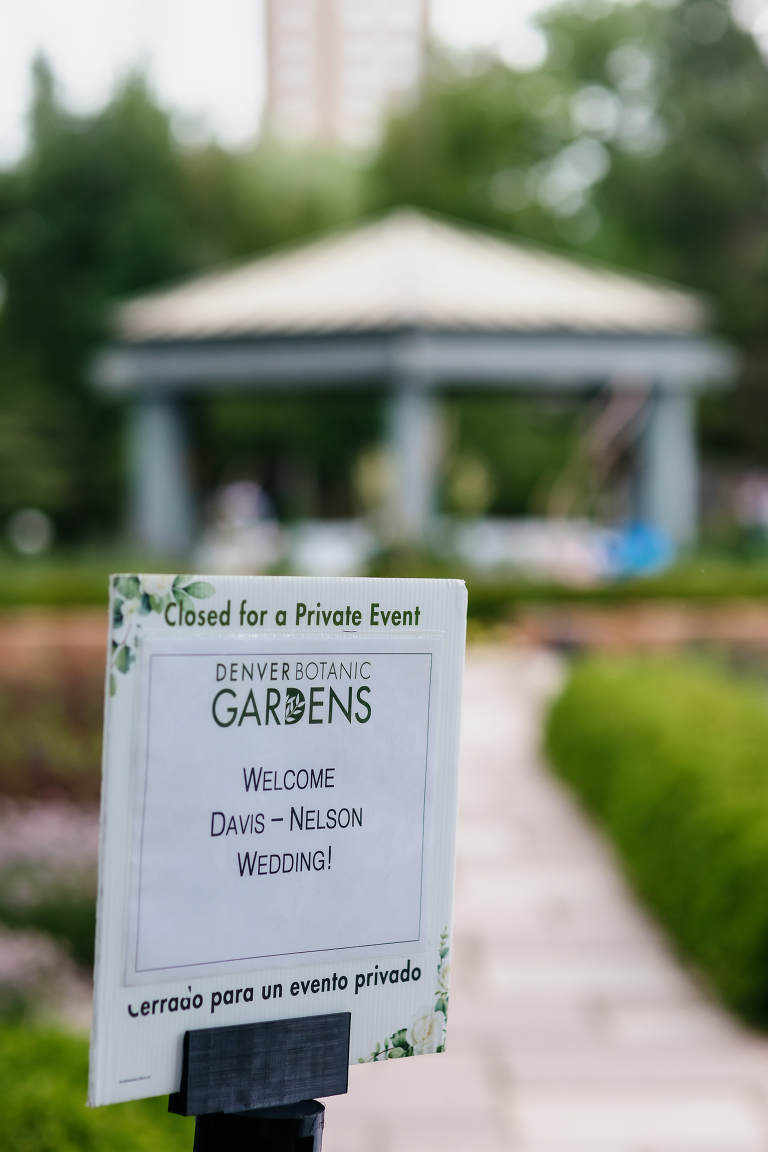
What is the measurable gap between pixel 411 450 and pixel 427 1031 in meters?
13.2

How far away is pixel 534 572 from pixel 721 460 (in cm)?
1770

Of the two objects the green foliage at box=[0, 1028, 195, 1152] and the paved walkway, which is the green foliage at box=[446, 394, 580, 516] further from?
the green foliage at box=[0, 1028, 195, 1152]

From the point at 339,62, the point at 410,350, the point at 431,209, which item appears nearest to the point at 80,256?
the point at 431,209

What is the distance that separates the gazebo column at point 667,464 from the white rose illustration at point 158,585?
14.7 metres

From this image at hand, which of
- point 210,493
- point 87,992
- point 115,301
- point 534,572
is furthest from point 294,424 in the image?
point 87,992

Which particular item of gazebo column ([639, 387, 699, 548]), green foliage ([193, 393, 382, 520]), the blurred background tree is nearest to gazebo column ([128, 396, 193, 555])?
the blurred background tree

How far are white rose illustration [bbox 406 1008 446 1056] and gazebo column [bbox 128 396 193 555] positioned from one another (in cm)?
1453

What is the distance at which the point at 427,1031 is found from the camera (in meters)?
1.25

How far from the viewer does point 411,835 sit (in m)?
→ 1.24

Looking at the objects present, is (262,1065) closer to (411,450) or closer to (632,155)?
(411,450)

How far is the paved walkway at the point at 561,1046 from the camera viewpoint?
9.62 ft

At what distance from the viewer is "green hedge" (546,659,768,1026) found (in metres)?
3.63

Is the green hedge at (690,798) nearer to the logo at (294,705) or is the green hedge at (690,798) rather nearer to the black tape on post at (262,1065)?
the black tape on post at (262,1065)

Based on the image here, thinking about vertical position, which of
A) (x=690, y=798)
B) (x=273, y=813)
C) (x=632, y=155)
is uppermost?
(x=632, y=155)
